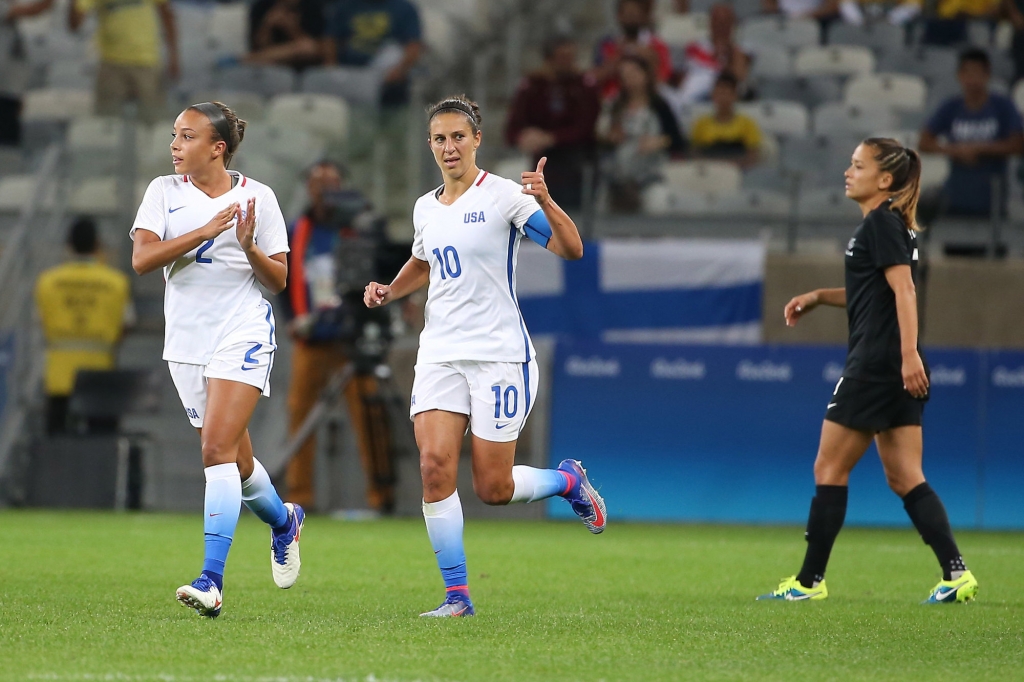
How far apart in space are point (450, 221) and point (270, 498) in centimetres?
158

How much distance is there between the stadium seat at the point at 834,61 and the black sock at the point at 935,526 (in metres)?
10.8

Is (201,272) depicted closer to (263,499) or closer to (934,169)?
(263,499)

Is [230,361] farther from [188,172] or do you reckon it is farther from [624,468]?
[624,468]

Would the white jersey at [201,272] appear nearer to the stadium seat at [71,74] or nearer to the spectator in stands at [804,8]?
the stadium seat at [71,74]

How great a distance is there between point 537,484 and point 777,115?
10.5 meters

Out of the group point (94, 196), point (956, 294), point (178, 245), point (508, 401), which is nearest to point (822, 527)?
point (508, 401)

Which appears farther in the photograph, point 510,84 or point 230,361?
point 510,84

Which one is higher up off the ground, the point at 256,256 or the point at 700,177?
the point at 700,177

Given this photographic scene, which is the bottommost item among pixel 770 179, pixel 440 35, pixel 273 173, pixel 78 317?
pixel 78 317

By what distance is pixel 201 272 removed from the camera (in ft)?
21.6

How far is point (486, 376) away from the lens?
20.9 ft

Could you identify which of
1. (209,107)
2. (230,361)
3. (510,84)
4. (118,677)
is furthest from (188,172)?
(510,84)

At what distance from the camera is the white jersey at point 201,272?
21.5ft

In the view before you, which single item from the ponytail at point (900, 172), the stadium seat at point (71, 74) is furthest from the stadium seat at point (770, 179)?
the ponytail at point (900, 172)
